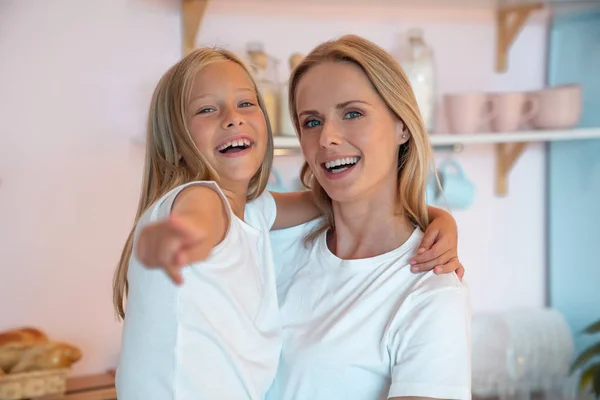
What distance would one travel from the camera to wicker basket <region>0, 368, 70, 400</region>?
4.64 ft

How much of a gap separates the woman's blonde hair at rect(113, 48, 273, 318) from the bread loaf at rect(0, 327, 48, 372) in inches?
18.4

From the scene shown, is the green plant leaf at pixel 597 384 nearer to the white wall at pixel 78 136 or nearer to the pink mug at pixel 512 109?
the pink mug at pixel 512 109

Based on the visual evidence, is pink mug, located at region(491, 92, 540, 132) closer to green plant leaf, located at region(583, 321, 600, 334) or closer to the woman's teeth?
green plant leaf, located at region(583, 321, 600, 334)

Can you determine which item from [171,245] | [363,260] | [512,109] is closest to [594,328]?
[512,109]

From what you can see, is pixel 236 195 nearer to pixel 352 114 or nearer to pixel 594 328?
pixel 352 114

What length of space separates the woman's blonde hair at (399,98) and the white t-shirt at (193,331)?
0.28m

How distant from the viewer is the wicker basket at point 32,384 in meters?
1.41

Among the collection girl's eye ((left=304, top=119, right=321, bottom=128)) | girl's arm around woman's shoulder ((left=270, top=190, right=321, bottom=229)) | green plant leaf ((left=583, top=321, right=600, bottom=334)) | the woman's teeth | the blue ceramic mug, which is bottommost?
green plant leaf ((left=583, top=321, right=600, bottom=334))

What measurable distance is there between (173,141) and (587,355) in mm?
1349

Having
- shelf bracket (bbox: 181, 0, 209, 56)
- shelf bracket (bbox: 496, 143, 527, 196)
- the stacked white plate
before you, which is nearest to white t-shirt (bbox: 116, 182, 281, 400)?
shelf bracket (bbox: 181, 0, 209, 56)

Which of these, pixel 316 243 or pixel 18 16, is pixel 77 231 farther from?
pixel 316 243

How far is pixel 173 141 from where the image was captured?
41.6 inches

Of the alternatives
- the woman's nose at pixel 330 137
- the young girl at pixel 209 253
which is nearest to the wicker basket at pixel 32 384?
the young girl at pixel 209 253

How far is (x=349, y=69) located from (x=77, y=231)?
2.80 ft
